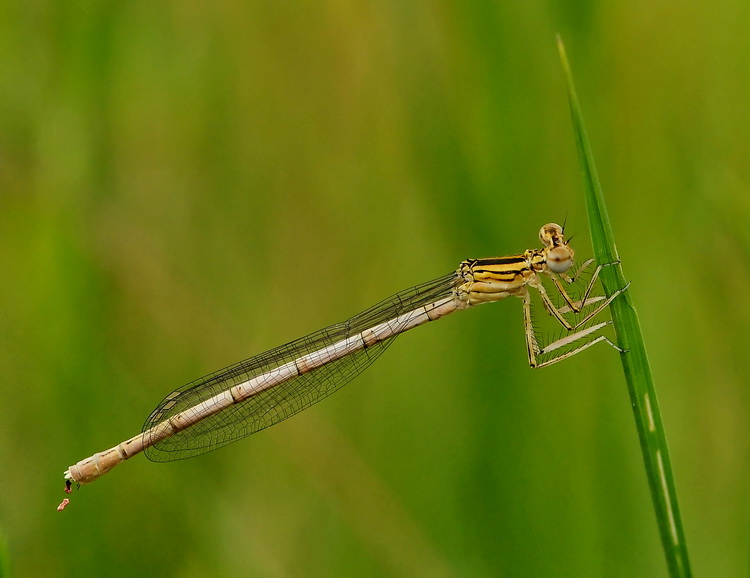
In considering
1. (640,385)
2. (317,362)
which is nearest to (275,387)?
(317,362)

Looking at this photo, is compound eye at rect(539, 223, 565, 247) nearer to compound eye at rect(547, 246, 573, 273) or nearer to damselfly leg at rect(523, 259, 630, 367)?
compound eye at rect(547, 246, 573, 273)

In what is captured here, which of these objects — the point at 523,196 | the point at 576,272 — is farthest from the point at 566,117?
the point at 576,272

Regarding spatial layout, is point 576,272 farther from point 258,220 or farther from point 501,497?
point 258,220

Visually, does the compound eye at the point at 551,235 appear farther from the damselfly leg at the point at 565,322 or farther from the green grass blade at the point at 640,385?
the green grass blade at the point at 640,385

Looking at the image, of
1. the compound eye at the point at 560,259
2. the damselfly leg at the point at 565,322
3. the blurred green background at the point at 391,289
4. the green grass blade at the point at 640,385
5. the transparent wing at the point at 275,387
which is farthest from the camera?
the transparent wing at the point at 275,387

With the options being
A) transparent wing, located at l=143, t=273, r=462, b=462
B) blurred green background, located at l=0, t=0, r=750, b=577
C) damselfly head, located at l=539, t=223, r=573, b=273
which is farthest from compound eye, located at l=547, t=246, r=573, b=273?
transparent wing, located at l=143, t=273, r=462, b=462

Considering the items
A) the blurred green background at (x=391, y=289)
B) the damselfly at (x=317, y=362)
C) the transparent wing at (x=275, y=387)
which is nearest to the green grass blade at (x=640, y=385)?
the blurred green background at (x=391, y=289)
